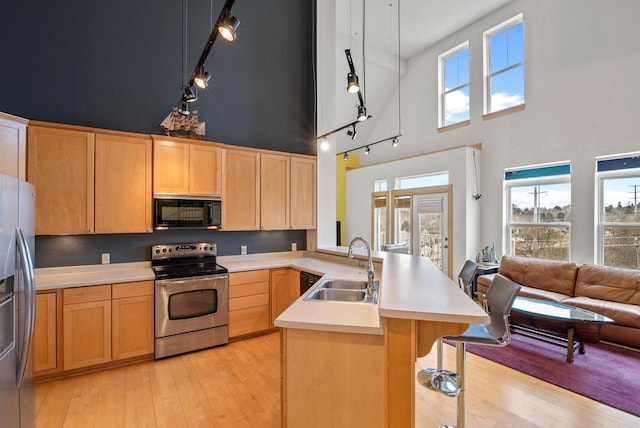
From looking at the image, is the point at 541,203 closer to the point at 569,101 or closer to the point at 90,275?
the point at 569,101

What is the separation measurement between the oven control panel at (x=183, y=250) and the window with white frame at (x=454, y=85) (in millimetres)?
5425

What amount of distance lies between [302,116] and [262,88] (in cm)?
71

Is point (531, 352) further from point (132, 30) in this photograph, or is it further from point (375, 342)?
point (132, 30)

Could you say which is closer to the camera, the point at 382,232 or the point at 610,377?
the point at 610,377

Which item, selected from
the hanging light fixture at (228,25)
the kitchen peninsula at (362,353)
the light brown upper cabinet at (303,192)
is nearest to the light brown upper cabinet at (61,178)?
the hanging light fixture at (228,25)

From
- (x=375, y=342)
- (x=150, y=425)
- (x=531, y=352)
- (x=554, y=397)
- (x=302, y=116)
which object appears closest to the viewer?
(x=375, y=342)

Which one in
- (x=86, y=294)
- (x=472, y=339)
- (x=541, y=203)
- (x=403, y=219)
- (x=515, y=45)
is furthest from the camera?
(x=403, y=219)

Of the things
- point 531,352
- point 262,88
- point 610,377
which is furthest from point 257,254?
point 610,377

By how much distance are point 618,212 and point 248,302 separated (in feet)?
16.8

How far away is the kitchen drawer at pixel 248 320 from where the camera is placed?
11.7ft

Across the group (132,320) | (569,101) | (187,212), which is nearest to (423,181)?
(569,101)

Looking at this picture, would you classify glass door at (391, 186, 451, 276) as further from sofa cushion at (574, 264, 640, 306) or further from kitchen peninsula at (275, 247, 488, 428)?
kitchen peninsula at (275, 247, 488, 428)

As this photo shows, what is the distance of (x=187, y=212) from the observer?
3.58 meters

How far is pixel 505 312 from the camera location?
1.99 metres
